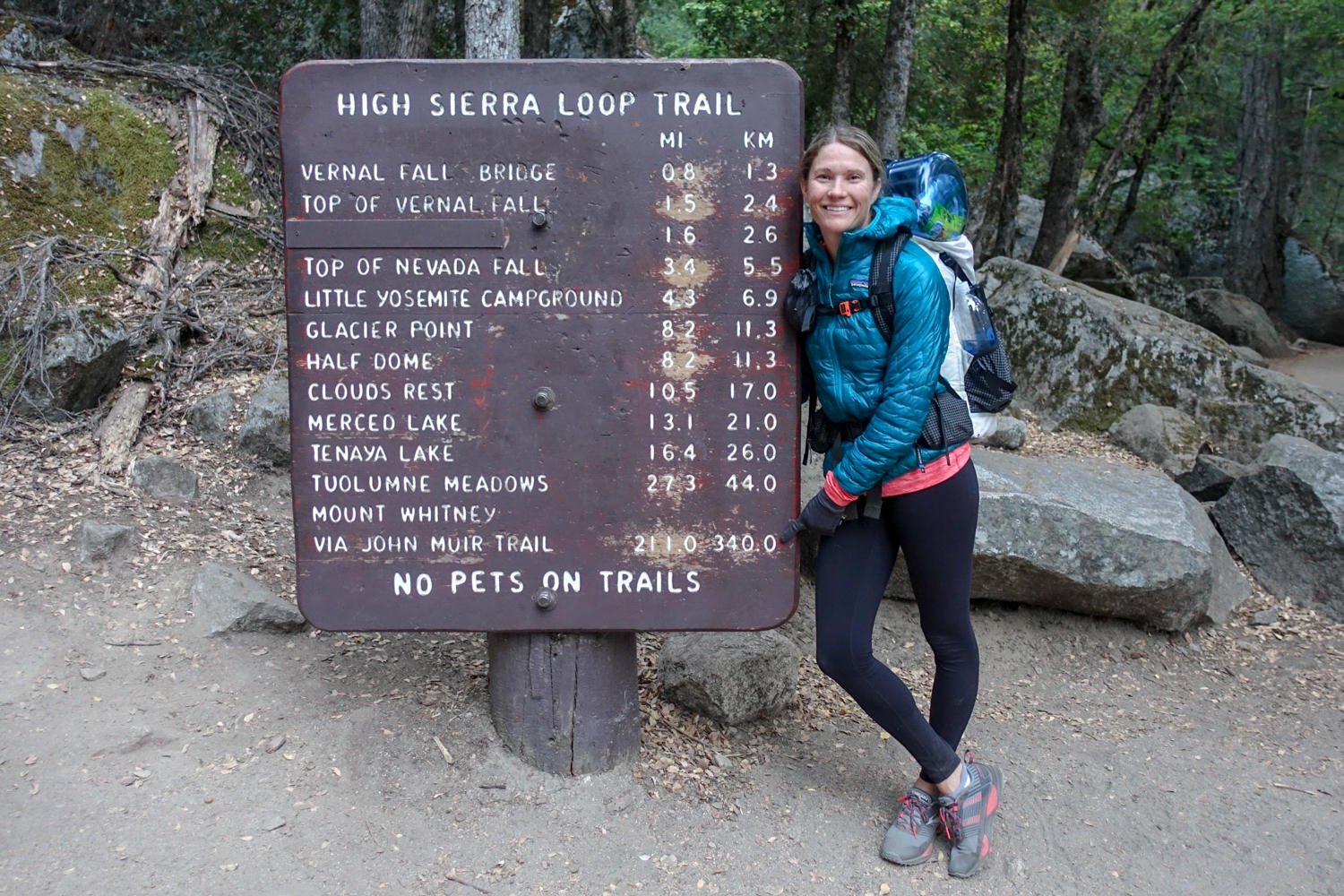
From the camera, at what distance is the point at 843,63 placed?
1139 centimetres

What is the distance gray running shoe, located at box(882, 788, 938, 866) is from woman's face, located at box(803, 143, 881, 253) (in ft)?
5.86

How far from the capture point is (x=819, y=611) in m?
3.33

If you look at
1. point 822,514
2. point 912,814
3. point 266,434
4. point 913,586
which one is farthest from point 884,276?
point 266,434

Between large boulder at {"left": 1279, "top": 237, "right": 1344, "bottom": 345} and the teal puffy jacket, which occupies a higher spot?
the teal puffy jacket

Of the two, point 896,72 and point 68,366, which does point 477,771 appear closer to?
point 68,366

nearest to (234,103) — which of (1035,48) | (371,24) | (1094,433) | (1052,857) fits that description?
(371,24)

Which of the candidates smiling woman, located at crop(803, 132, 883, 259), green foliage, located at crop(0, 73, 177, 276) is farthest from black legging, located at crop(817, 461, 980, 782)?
green foliage, located at crop(0, 73, 177, 276)

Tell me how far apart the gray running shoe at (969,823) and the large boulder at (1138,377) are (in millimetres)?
4342

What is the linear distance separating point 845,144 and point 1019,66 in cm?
991

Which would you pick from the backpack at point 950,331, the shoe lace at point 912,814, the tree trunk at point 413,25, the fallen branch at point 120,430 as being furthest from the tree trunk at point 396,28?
the shoe lace at point 912,814

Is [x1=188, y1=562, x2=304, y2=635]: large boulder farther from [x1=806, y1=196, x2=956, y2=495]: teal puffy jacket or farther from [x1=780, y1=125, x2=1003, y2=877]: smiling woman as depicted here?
[x1=806, y1=196, x2=956, y2=495]: teal puffy jacket

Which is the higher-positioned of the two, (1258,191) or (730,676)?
(1258,191)

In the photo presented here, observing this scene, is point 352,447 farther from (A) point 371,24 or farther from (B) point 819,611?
(A) point 371,24

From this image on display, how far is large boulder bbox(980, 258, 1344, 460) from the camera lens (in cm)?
726
